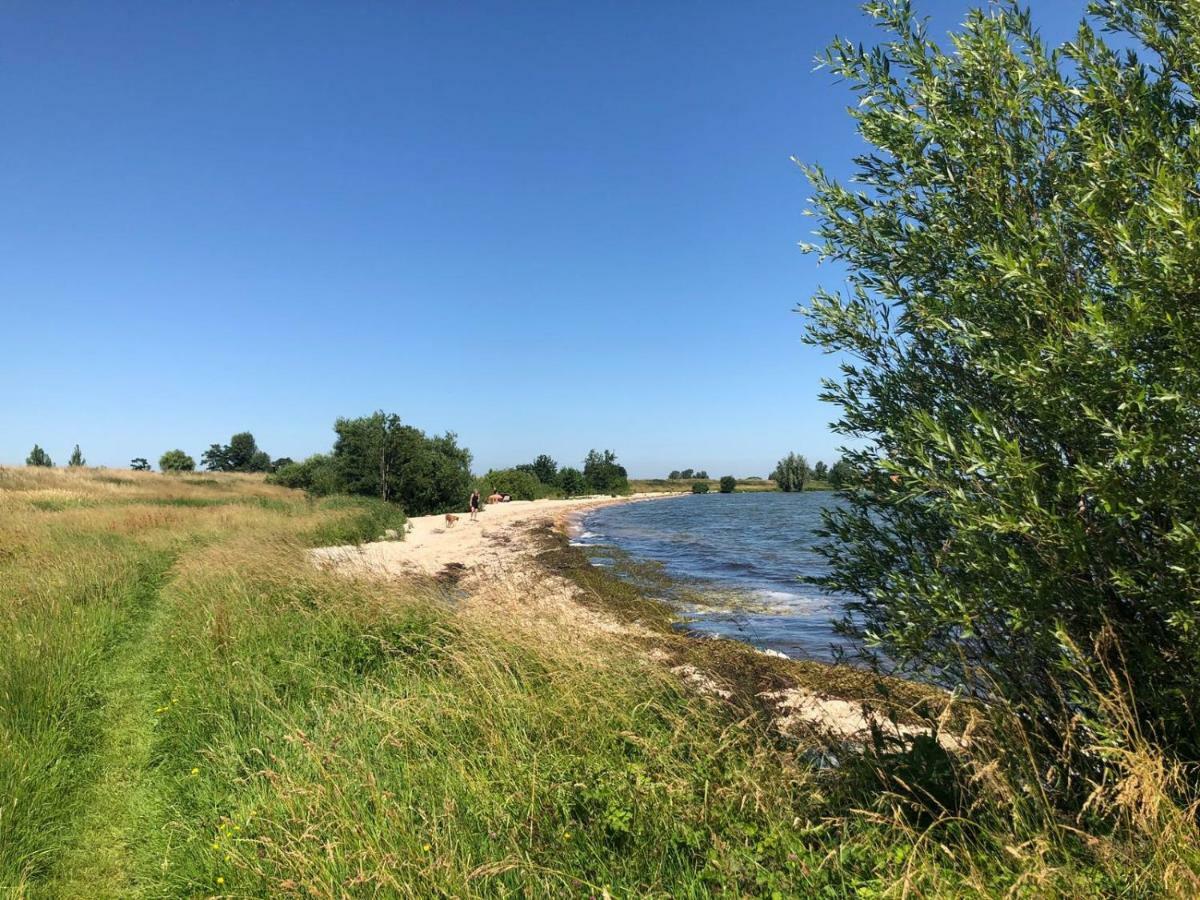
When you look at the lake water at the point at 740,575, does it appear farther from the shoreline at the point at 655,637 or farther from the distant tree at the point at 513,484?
the distant tree at the point at 513,484

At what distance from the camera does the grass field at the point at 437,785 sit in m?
3.02

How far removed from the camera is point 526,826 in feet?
11.9

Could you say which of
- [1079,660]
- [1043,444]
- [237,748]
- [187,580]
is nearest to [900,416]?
[1043,444]

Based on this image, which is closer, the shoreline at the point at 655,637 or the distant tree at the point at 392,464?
the shoreline at the point at 655,637

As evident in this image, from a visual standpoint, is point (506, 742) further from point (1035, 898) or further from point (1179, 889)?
point (1179, 889)

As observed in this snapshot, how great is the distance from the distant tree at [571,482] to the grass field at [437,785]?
100 metres

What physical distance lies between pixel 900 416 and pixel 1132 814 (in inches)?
92.4

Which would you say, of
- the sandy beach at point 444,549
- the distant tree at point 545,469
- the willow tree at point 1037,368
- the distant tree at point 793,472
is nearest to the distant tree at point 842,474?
the willow tree at point 1037,368

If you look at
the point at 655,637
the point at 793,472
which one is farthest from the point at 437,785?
the point at 793,472

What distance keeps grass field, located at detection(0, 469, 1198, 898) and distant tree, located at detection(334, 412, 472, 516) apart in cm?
3860

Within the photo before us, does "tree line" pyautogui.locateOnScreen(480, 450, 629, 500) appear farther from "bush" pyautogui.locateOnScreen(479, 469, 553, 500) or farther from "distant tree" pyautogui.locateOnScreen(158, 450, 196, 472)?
"distant tree" pyautogui.locateOnScreen(158, 450, 196, 472)

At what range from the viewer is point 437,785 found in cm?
418

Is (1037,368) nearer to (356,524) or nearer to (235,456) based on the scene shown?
(356,524)

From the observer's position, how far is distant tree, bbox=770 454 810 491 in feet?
422
